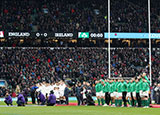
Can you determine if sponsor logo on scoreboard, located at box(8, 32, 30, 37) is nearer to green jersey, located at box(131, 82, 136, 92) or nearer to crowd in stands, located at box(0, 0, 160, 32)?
crowd in stands, located at box(0, 0, 160, 32)

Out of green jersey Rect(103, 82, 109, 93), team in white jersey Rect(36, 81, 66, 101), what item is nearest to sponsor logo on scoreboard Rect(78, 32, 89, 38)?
team in white jersey Rect(36, 81, 66, 101)

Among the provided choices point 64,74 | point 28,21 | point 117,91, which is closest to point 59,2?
point 28,21

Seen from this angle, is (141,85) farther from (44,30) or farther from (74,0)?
(74,0)

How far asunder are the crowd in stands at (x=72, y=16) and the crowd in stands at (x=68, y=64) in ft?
9.97

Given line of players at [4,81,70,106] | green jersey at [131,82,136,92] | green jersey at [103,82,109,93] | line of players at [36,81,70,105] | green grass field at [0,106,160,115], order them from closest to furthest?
green grass field at [0,106,160,115] → green jersey at [131,82,136,92] → green jersey at [103,82,109,93] → line of players at [4,81,70,106] → line of players at [36,81,70,105]

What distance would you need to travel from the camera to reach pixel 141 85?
86.6ft

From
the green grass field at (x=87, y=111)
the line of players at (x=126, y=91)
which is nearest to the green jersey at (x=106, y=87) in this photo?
the line of players at (x=126, y=91)

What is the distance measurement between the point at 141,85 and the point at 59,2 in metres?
29.9

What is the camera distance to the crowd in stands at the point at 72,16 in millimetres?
50344

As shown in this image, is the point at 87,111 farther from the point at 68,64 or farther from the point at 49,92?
the point at 68,64

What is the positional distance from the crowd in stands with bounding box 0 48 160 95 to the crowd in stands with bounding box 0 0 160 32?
304 cm

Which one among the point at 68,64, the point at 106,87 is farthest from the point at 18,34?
the point at 106,87

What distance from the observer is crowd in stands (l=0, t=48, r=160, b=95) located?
46.8 metres

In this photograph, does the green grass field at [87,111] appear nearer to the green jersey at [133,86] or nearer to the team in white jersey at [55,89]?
the green jersey at [133,86]
